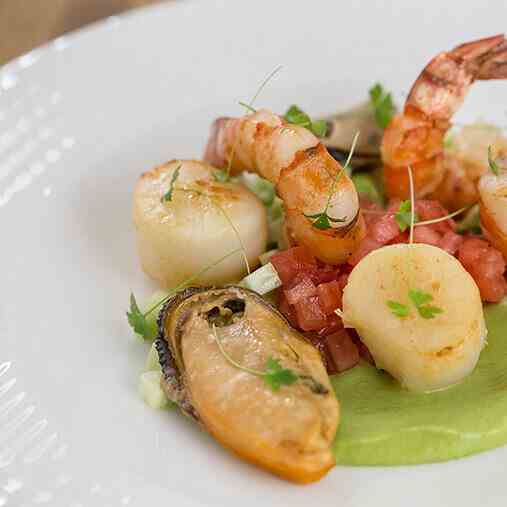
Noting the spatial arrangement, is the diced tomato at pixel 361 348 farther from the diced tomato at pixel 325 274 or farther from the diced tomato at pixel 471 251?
the diced tomato at pixel 471 251

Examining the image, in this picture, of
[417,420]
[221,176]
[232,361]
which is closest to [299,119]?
[221,176]

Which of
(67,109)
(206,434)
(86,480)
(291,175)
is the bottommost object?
(206,434)

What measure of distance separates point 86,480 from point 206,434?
0.40 m

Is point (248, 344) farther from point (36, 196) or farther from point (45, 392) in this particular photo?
point (36, 196)

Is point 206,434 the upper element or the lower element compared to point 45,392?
lower

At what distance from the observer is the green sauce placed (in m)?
2.69

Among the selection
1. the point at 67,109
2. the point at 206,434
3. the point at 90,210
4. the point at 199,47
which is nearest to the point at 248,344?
the point at 206,434

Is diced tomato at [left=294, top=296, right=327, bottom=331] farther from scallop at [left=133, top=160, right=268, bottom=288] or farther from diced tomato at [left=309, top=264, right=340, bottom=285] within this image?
scallop at [left=133, top=160, right=268, bottom=288]

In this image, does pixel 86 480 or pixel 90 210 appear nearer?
pixel 86 480

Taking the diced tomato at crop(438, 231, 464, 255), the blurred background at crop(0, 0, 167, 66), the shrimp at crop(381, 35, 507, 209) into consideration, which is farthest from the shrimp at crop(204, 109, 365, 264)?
the blurred background at crop(0, 0, 167, 66)

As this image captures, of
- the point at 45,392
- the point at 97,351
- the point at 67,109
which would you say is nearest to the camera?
the point at 45,392

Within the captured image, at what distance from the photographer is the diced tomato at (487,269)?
3238 millimetres

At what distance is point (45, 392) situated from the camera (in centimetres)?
291

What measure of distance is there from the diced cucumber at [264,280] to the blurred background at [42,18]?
2.50m
